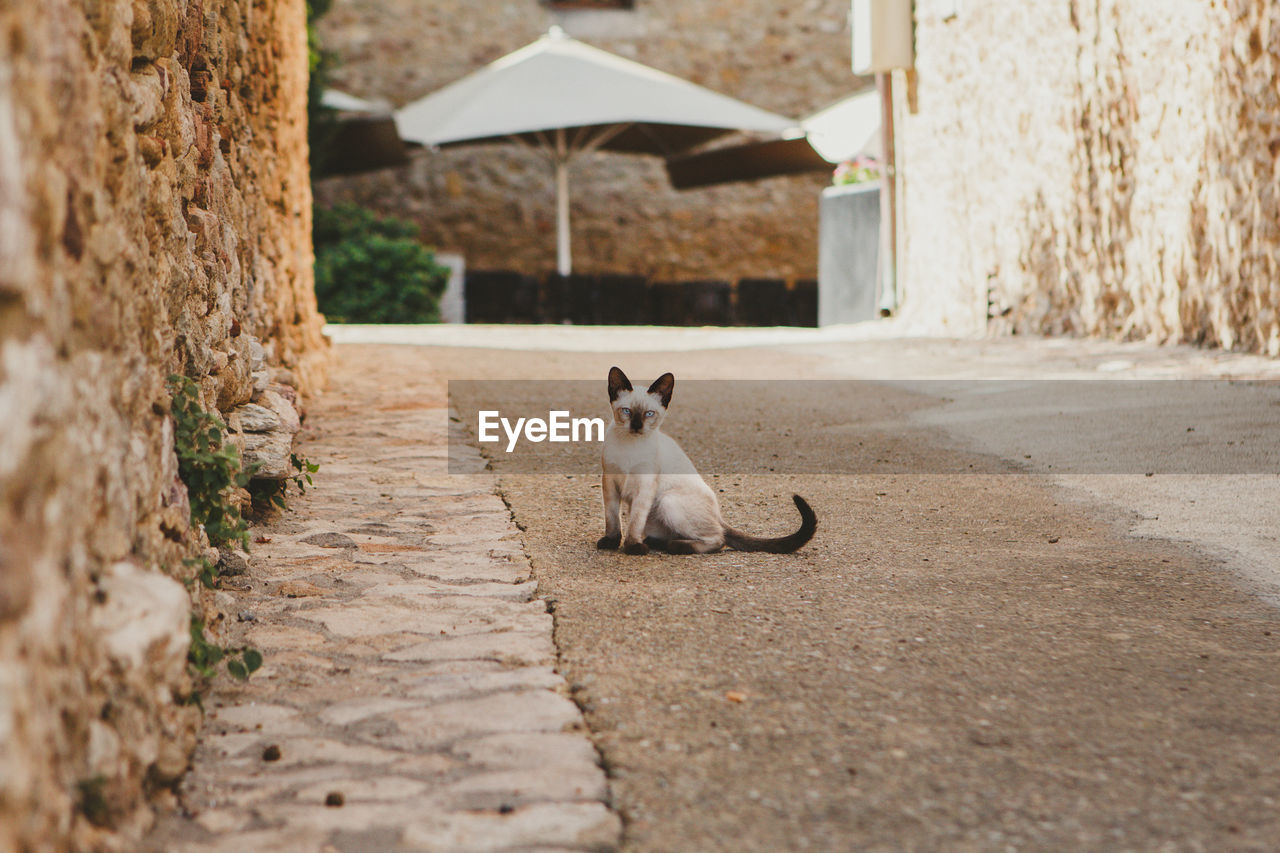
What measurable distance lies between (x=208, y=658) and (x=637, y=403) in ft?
4.77

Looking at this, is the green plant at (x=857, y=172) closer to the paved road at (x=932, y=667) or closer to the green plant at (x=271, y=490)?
the paved road at (x=932, y=667)

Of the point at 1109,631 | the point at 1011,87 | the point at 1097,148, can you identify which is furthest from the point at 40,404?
the point at 1011,87

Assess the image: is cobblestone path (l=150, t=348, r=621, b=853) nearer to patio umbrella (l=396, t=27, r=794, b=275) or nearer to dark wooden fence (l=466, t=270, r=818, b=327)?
patio umbrella (l=396, t=27, r=794, b=275)

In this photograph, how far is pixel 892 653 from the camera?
250cm

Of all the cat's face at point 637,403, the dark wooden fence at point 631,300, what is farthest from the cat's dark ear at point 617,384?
the dark wooden fence at point 631,300

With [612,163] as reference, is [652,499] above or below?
below

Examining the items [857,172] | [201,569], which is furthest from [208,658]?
[857,172]

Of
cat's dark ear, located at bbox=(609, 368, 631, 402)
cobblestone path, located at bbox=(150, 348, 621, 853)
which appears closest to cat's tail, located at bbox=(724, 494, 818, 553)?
cat's dark ear, located at bbox=(609, 368, 631, 402)

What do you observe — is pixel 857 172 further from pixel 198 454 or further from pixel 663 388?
pixel 198 454

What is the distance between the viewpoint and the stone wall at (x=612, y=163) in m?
14.8

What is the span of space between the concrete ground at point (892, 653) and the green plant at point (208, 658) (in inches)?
3.4

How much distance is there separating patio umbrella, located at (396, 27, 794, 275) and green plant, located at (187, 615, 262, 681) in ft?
31.6

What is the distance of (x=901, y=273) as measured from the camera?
10938 millimetres

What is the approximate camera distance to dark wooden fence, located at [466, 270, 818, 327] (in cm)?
1310
